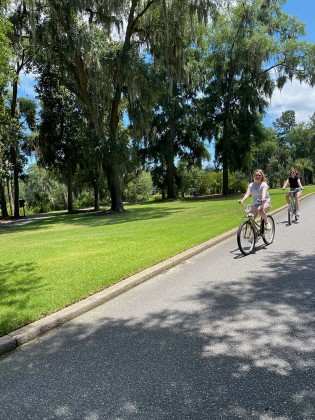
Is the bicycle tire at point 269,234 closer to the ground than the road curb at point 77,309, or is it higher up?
higher up

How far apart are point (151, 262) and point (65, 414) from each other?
5084 mm

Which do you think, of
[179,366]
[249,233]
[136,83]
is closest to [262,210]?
[249,233]

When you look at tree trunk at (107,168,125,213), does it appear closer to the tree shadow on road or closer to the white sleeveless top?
the white sleeveless top

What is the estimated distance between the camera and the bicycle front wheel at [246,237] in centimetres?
880

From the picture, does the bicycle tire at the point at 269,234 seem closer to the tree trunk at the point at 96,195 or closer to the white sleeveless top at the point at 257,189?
the white sleeveless top at the point at 257,189

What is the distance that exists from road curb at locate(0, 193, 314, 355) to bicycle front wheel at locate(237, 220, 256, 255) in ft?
4.60

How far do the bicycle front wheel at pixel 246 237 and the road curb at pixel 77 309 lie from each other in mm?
1403

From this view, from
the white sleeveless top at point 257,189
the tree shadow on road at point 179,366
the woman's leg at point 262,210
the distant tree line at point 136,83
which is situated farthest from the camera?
the distant tree line at point 136,83

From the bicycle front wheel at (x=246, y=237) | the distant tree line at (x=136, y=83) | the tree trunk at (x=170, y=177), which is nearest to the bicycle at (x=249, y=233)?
the bicycle front wheel at (x=246, y=237)

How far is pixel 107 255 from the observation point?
8898 mm

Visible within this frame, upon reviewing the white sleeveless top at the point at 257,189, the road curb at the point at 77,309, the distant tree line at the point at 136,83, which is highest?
the distant tree line at the point at 136,83

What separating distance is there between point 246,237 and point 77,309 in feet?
16.5

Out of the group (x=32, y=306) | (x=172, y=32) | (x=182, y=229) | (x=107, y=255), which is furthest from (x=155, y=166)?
(x=32, y=306)

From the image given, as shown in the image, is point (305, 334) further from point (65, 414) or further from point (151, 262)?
point (151, 262)
